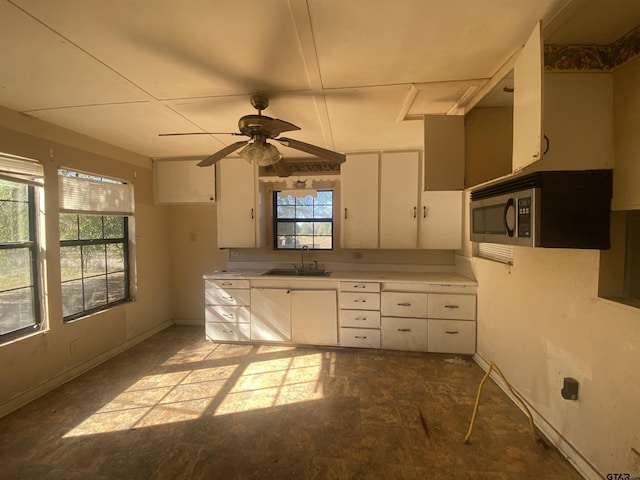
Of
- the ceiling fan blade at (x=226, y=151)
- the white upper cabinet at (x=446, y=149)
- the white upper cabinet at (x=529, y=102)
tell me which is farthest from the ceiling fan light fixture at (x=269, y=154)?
the white upper cabinet at (x=529, y=102)

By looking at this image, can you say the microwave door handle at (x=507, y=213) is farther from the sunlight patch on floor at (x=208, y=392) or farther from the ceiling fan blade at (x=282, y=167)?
the sunlight patch on floor at (x=208, y=392)

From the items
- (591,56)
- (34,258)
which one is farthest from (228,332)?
(591,56)

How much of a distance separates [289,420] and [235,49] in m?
2.45

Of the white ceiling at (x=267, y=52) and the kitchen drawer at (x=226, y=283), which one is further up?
the white ceiling at (x=267, y=52)

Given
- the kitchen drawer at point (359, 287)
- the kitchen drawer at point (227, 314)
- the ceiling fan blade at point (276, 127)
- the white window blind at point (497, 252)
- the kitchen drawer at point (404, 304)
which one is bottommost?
the kitchen drawer at point (227, 314)

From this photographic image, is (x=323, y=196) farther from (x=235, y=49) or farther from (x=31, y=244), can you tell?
(x=31, y=244)

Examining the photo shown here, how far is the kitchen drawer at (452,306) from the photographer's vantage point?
2.90m

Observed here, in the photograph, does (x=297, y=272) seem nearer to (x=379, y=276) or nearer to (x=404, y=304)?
(x=379, y=276)

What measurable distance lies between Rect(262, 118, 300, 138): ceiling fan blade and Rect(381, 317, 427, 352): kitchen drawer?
228 centimetres

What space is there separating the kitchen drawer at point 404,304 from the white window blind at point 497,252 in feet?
2.51

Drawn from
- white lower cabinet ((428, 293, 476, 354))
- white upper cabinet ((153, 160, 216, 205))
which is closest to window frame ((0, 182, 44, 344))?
white upper cabinet ((153, 160, 216, 205))

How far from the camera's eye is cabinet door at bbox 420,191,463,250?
3.21 metres

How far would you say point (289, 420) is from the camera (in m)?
2.01

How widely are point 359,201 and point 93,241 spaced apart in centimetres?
306
